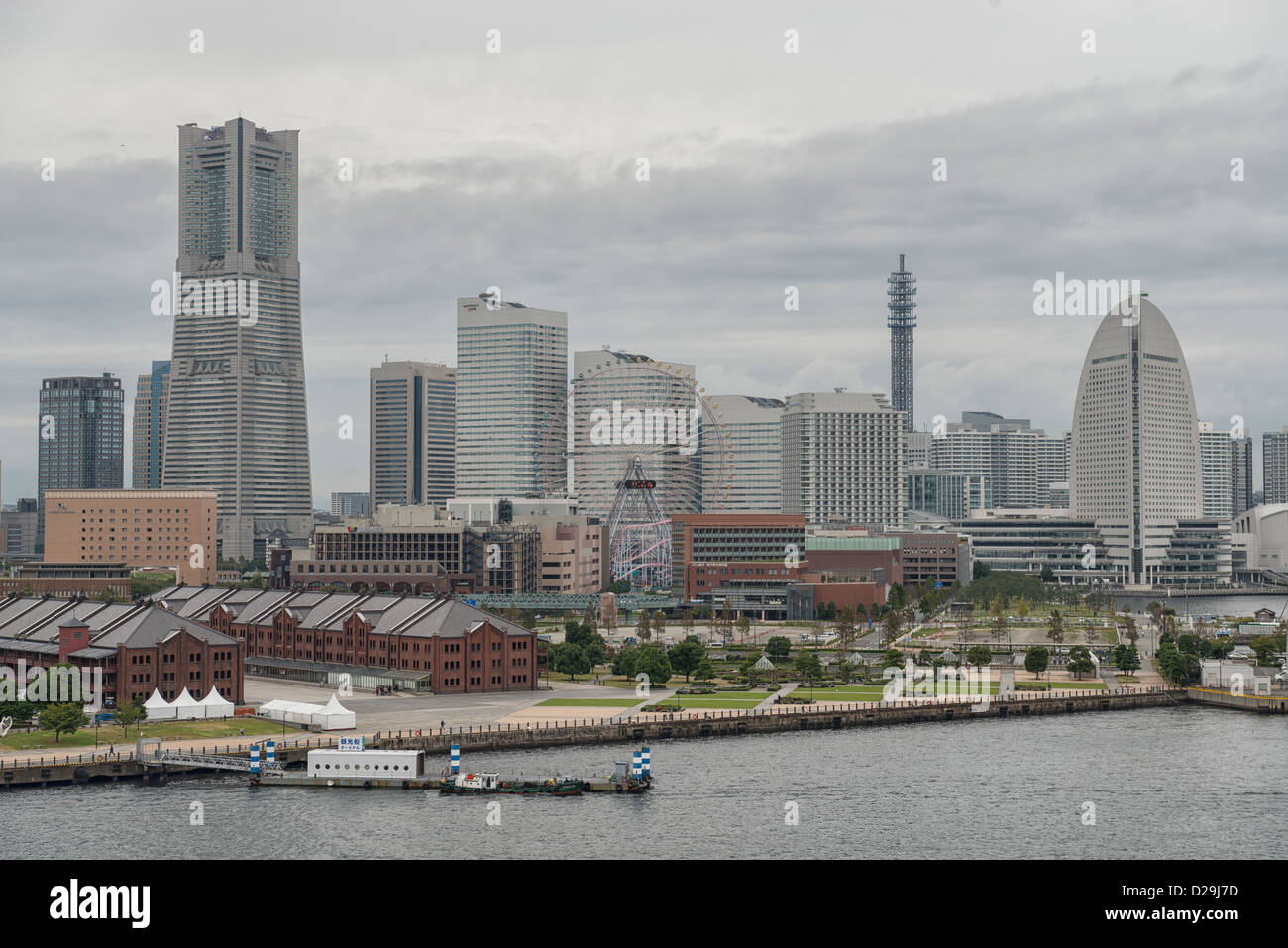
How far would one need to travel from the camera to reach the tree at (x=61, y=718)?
78438 millimetres

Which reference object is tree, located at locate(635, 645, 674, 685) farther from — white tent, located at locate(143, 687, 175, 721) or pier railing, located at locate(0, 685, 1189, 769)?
white tent, located at locate(143, 687, 175, 721)

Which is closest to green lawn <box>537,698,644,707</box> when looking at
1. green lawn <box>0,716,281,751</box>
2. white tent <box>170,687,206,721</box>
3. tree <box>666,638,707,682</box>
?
tree <box>666,638,707,682</box>

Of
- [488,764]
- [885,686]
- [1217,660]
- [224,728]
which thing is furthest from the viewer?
[1217,660]

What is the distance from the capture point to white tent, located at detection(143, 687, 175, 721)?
87.3 metres

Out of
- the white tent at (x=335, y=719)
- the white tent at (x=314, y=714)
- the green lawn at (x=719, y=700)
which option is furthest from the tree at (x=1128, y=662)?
the white tent at (x=335, y=719)

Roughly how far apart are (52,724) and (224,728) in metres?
9.96

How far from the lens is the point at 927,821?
205ft

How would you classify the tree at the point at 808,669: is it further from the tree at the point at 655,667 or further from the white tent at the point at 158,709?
the white tent at the point at 158,709

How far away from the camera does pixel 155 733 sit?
3255 inches

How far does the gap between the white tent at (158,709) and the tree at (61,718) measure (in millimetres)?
6961

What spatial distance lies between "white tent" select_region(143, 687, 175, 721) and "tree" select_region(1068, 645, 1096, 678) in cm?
6936

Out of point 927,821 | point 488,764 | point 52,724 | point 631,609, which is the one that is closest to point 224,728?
point 52,724
